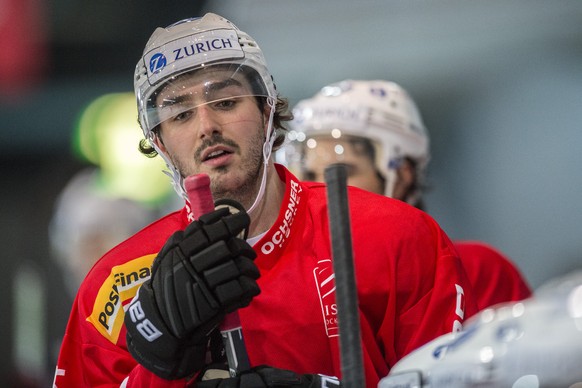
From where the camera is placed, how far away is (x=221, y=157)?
131 inches

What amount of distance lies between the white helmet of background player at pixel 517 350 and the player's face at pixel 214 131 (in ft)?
3.76

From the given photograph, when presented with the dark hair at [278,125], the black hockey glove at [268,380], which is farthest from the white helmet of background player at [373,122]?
the black hockey glove at [268,380]

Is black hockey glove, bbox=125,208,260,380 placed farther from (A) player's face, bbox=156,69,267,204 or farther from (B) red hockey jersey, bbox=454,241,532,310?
(B) red hockey jersey, bbox=454,241,532,310

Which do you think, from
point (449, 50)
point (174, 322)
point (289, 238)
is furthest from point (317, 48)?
point (174, 322)

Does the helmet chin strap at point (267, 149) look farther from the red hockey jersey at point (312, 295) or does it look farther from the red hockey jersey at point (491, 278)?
the red hockey jersey at point (491, 278)

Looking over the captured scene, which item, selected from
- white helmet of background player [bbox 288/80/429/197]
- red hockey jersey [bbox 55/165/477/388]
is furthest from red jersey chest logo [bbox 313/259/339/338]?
white helmet of background player [bbox 288/80/429/197]

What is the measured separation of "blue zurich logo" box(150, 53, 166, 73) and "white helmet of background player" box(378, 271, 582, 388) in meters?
1.35

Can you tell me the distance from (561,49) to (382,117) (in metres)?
3.68

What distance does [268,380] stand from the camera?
278 cm

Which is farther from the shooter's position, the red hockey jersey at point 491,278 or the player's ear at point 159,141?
the red hockey jersey at point 491,278

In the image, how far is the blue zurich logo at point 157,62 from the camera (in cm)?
338

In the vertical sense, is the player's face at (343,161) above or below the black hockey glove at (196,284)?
above

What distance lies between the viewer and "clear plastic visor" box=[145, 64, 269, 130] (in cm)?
335

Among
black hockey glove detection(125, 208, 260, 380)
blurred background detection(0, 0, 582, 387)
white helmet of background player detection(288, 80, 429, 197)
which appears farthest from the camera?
blurred background detection(0, 0, 582, 387)
